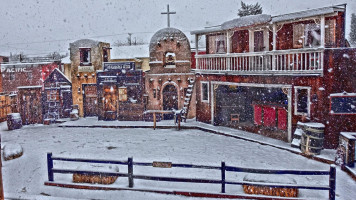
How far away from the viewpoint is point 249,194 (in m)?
8.54

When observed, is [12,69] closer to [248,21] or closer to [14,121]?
[14,121]

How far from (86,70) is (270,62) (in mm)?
15511

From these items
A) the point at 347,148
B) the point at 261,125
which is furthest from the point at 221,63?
the point at 347,148

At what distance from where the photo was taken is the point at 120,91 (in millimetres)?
20984


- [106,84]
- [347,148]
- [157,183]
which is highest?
[106,84]

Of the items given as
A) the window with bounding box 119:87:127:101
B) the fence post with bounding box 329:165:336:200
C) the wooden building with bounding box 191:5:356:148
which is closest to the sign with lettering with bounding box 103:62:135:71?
the window with bounding box 119:87:127:101

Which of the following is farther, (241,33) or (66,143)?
(241,33)

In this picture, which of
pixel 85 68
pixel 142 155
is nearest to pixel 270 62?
pixel 142 155

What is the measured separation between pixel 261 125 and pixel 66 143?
11387 millimetres

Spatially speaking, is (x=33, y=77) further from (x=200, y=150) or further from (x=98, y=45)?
(x=200, y=150)

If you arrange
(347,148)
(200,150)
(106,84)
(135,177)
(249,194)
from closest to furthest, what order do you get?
(249,194), (135,177), (347,148), (200,150), (106,84)

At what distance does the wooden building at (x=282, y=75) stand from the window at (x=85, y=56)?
10.1 metres

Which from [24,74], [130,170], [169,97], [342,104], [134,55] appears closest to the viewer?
[130,170]

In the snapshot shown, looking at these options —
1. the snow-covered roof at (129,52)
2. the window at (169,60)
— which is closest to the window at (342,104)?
the window at (169,60)
